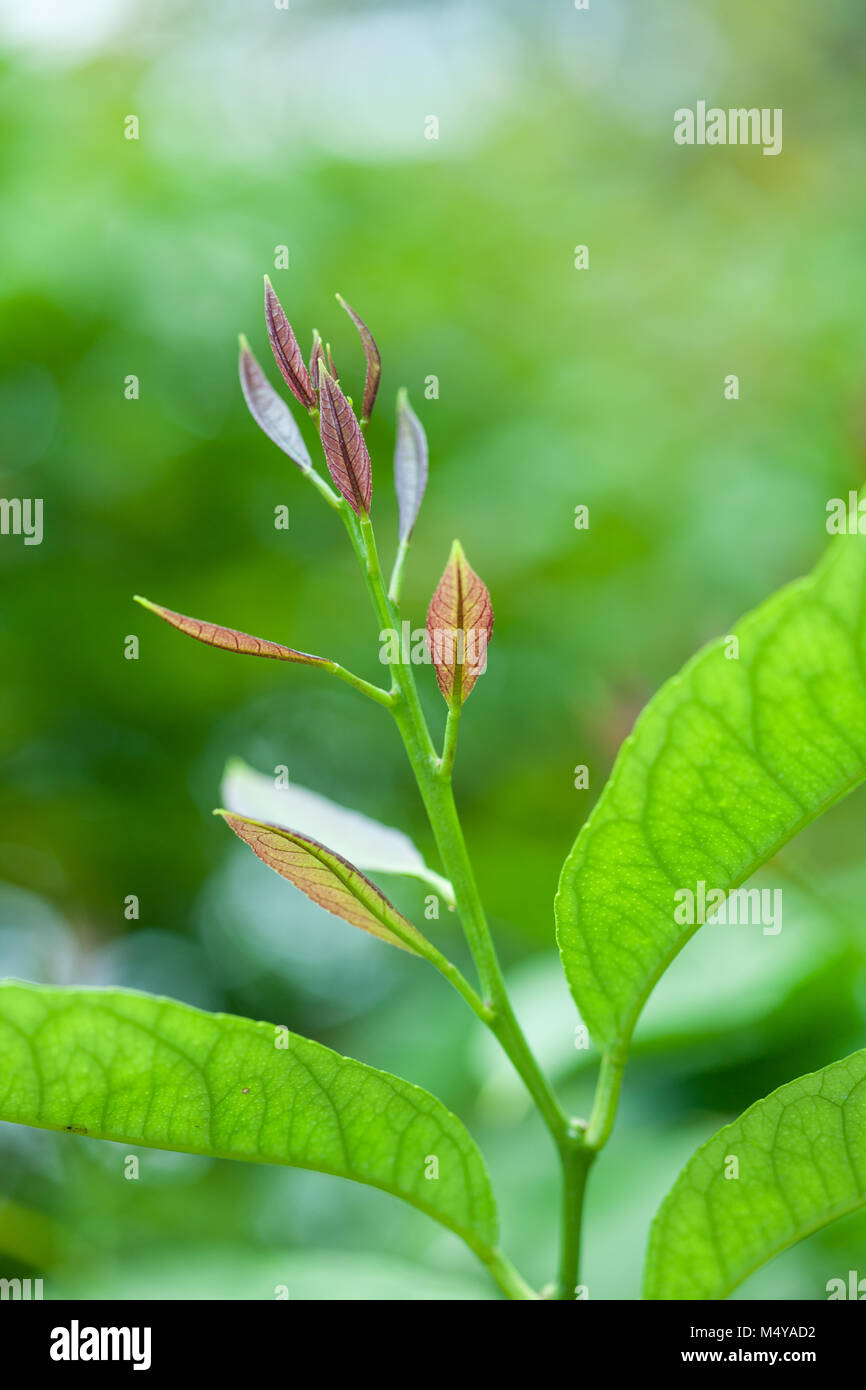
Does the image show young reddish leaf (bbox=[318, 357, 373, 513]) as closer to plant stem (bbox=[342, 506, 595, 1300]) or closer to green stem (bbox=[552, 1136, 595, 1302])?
plant stem (bbox=[342, 506, 595, 1300])

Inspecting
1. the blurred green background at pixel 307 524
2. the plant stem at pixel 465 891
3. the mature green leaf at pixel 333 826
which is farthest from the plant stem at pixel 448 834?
the blurred green background at pixel 307 524

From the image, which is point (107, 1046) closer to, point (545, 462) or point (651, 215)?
point (545, 462)

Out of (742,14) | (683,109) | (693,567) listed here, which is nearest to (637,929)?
(693,567)

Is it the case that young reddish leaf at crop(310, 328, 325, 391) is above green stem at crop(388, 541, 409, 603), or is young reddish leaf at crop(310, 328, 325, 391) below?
above

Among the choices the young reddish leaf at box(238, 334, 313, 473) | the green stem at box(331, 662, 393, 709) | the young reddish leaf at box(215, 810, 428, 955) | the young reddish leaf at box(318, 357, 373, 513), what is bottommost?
the young reddish leaf at box(215, 810, 428, 955)

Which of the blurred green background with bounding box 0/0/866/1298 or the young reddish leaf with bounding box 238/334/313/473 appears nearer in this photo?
the young reddish leaf with bounding box 238/334/313/473

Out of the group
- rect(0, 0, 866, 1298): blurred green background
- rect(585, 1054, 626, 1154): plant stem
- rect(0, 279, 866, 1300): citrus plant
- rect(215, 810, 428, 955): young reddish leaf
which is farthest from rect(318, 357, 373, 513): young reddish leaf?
rect(0, 0, 866, 1298): blurred green background

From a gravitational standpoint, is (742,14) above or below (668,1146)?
above

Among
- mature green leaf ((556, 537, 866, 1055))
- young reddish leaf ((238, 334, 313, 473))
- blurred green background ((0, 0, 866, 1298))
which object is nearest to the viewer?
mature green leaf ((556, 537, 866, 1055))
